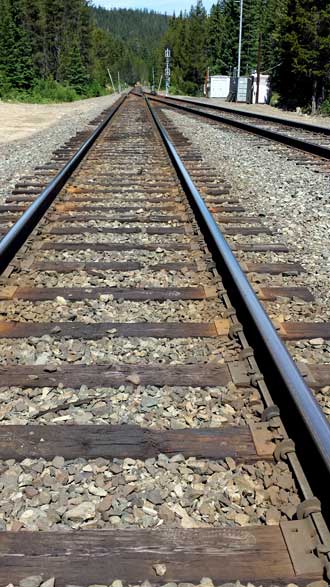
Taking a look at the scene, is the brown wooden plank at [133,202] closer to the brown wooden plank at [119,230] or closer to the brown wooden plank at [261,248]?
the brown wooden plank at [119,230]

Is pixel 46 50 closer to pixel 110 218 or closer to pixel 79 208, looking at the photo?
pixel 79 208

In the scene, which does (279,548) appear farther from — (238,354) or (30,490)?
(238,354)

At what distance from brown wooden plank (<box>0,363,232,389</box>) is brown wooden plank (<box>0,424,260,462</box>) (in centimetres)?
34

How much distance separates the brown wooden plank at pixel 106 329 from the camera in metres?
3.03

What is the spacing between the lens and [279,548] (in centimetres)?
166

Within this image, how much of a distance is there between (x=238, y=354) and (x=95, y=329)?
2.66ft

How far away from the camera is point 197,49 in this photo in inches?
4006

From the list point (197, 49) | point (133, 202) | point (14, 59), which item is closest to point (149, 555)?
point (133, 202)

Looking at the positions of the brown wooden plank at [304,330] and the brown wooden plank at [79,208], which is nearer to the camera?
the brown wooden plank at [304,330]

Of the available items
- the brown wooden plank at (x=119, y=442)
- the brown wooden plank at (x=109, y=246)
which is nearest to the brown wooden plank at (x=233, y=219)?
the brown wooden plank at (x=109, y=246)

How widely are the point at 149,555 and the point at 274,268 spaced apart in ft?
9.03

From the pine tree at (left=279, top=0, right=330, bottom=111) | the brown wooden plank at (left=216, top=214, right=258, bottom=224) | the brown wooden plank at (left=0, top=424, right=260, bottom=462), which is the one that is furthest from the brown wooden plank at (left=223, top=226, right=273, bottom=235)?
the pine tree at (left=279, top=0, right=330, bottom=111)

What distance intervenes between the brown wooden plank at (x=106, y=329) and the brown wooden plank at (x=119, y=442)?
856mm

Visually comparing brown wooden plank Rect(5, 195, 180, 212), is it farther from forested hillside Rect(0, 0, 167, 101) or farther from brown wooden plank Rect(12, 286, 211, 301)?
forested hillside Rect(0, 0, 167, 101)
